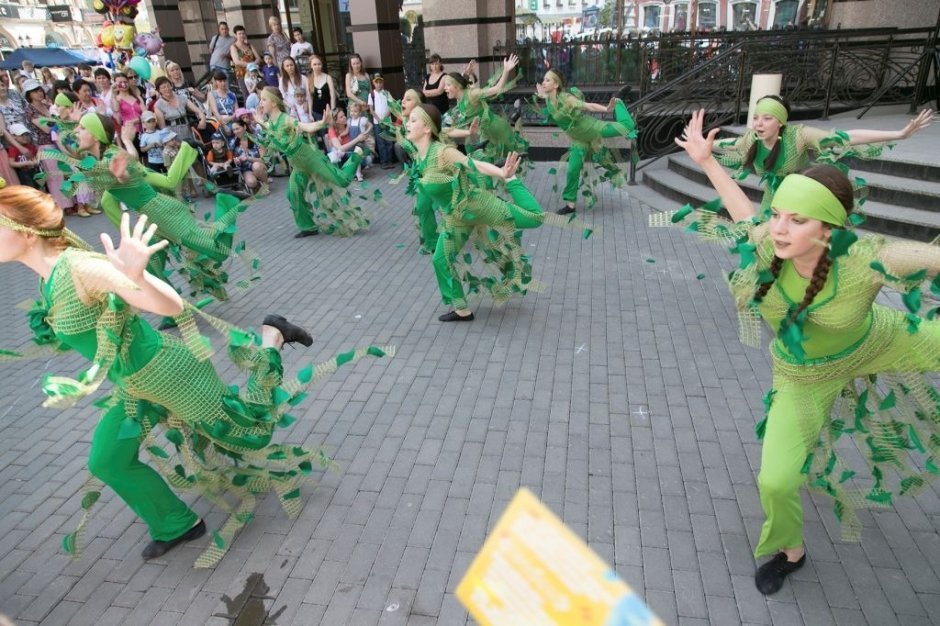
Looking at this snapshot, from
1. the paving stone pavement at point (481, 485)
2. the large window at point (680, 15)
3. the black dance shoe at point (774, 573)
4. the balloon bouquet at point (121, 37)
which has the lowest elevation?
the paving stone pavement at point (481, 485)

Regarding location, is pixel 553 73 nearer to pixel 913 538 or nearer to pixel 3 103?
pixel 913 538

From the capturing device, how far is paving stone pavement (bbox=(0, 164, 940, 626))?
9.27 ft

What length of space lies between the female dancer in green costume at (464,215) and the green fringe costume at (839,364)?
2.42 m

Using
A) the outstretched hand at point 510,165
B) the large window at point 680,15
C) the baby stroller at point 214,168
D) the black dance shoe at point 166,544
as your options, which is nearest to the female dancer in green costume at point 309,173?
the baby stroller at point 214,168

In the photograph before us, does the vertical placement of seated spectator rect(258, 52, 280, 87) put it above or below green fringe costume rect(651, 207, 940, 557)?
above

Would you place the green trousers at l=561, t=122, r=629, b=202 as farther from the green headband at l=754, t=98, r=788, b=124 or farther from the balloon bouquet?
the balloon bouquet

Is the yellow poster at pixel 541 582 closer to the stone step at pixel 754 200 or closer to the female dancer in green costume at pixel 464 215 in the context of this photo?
the female dancer in green costume at pixel 464 215

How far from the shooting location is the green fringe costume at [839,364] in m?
2.31

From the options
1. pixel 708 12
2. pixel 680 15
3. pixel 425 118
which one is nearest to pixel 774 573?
pixel 425 118

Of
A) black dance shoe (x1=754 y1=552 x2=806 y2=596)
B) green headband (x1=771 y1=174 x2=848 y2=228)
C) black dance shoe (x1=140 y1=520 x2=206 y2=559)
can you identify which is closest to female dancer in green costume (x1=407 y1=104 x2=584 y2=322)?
green headband (x1=771 y1=174 x2=848 y2=228)

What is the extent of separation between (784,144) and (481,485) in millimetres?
3456

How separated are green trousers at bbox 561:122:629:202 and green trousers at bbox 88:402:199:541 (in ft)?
22.1

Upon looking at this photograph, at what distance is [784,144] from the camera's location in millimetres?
4582

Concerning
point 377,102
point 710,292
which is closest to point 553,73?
point 710,292
